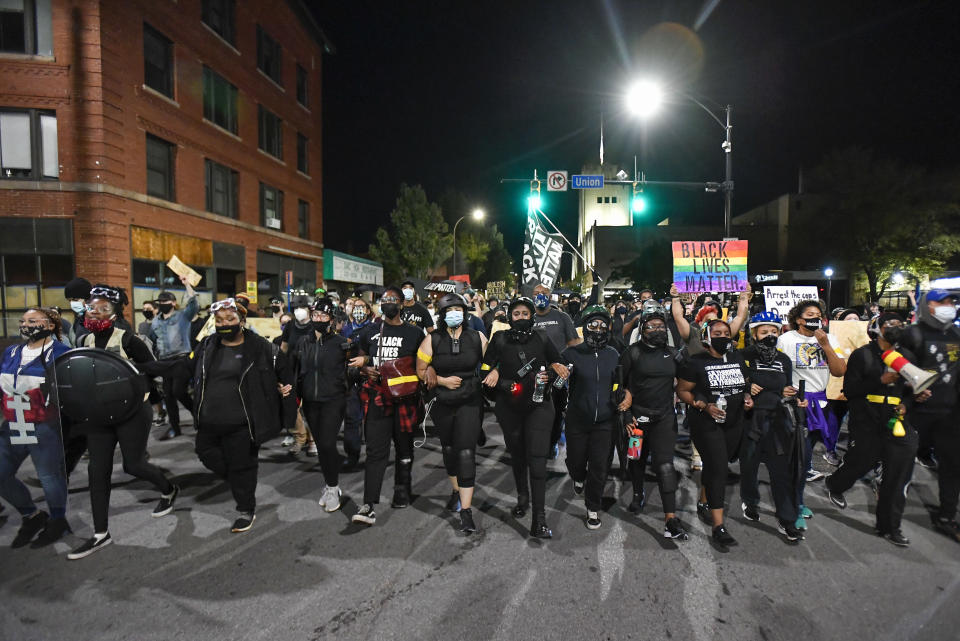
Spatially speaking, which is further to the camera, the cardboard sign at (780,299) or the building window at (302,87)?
the building window at (302,87)

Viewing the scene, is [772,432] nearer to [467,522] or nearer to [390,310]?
[467,522]

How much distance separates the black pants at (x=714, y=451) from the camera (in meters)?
4.26

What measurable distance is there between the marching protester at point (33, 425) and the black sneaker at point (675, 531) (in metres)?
5.19

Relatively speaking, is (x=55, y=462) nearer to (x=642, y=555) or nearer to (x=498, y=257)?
(x=642, y=555)

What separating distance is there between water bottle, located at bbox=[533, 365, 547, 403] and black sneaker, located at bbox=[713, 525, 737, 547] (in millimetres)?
1827

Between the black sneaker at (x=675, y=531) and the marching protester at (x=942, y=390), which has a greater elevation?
the marching protester at (x=942, y=390)

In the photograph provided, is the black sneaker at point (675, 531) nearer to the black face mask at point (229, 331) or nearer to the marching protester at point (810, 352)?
the marching protester at point (810, 352)

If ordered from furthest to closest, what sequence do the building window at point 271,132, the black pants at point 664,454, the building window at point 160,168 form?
the building window at point 271,132
the building window at point 160,168
the black pants at point 664,454

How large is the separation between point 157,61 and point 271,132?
681cm

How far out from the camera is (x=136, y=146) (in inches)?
588

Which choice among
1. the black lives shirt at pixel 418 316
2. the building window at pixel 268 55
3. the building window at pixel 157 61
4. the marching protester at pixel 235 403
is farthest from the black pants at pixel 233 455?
the building window at pixel 268 55

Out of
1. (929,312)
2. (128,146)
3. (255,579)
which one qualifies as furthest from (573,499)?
(128,146)

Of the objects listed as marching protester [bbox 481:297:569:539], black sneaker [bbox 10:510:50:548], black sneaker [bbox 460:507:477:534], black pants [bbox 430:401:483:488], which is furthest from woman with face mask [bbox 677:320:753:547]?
black sneaker [bbox 10:510:50:548]

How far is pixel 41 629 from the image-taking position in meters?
3.05
